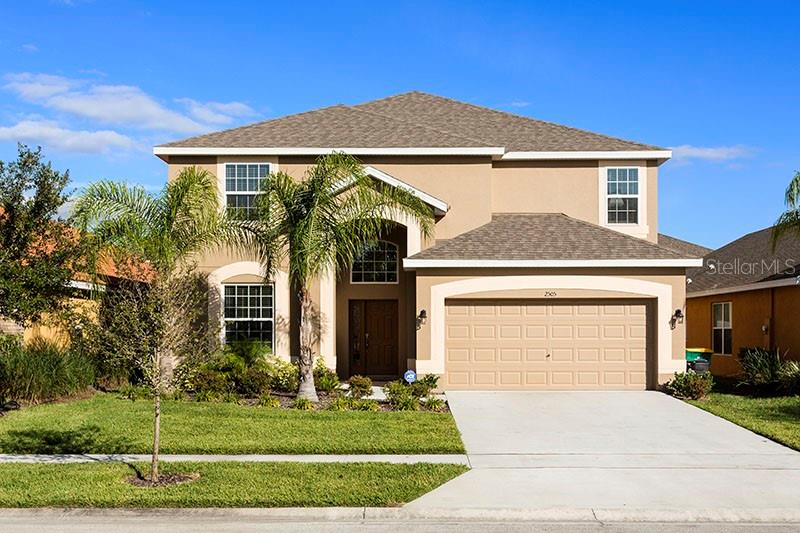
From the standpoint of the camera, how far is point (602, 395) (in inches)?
714

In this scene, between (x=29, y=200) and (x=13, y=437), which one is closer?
(x=13, y=437)

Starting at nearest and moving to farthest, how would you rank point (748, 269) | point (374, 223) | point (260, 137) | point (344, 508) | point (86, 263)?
point (344, 508), point (86, 263), point (374, 223), point (260, 137), point (748, 269)

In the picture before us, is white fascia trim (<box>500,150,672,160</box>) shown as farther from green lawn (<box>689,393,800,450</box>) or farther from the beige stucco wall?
green lawn (<box>689,393,800,450</box>)

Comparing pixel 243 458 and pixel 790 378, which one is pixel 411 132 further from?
pixel 243 458

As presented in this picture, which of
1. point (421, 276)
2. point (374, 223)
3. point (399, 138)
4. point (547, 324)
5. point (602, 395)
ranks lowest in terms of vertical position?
point (602, 395)

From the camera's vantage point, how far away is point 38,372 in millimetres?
16047

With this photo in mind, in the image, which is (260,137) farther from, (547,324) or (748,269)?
(748,269)

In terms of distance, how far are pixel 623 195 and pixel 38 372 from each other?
52.3 ft

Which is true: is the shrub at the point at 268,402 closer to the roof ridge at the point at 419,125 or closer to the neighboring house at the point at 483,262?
the neighboring house at the point at 483,262

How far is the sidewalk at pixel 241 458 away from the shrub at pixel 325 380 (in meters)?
6.61

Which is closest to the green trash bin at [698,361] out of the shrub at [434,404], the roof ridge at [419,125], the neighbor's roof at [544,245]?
the neighbor's roof at [544,245]

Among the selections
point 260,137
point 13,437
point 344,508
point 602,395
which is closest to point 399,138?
point 260,137

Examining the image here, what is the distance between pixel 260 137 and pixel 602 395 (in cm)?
1129

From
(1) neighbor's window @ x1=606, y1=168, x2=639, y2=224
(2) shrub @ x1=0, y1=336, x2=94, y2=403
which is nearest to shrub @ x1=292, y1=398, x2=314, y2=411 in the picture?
Result: (2) shrub @ x1=0, y1=336, x2=94, y2=403
